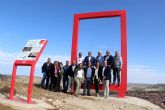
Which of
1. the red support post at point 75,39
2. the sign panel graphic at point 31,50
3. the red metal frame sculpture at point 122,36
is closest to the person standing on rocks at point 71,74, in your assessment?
the red support post at point 75,39

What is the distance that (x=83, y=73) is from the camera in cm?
1673

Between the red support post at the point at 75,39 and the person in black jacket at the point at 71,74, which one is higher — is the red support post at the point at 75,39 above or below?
above

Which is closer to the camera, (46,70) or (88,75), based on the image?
(88,75)

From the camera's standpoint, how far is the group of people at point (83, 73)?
16.5m

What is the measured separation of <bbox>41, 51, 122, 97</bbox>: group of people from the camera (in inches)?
649

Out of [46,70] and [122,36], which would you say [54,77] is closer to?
[46,70]

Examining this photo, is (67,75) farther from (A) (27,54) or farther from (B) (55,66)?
(A) (27,54)

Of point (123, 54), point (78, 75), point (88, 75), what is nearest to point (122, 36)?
point (123, 54)

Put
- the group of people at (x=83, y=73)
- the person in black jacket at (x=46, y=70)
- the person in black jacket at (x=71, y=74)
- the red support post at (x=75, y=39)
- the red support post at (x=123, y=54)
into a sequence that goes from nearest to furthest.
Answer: the group of people at (x=83, y=73) < the red support post at (x=123, y=54) < the person in black jacket at (x=71, y=74) < the person in black jacket at (x=46, y=70) < the red support post at (x=75, y=39)

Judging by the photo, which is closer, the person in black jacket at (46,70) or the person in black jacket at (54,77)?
the person in black jacket at (54,77)

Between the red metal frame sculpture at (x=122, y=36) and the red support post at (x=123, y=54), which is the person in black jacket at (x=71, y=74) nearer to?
the red metal frame sculpture at (x=122, y=36)

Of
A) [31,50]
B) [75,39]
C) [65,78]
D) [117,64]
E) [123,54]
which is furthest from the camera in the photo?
[75,39]

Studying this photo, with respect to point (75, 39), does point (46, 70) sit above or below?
below

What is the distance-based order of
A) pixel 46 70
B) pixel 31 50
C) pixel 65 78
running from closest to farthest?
pixel 31 50 → pixel 46 70 → pixel 65 78
